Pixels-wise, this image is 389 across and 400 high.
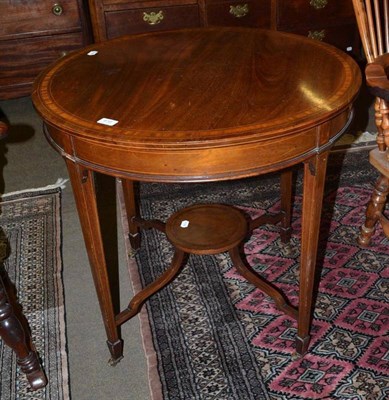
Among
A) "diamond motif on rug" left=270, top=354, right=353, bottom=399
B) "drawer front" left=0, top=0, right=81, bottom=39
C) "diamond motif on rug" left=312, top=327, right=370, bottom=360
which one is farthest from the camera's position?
"drawer front" left=0, top=0, right=81, bottom=39

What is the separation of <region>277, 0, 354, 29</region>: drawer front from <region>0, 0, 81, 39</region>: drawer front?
1.20 meters

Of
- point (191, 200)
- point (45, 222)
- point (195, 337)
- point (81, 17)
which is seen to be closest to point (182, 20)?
point (81, 17)

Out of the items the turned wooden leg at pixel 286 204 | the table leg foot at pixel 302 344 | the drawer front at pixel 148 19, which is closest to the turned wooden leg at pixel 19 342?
the table leg foot at pixel 302 344

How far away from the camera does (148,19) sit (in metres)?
2.92

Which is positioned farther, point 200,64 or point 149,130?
point 200,64

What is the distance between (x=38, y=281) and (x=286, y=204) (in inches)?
38.8

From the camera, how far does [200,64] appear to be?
5.01 feet

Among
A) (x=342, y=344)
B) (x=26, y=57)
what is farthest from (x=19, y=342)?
(x=26, y=57)

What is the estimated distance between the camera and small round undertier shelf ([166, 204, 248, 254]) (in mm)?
1677

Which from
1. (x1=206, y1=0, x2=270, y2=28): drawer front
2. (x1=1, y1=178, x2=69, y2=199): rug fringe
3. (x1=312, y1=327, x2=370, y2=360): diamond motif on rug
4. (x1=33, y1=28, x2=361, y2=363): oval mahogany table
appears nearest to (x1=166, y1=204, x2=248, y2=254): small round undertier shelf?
(x1=33, y1=28, x2=361, y2=363): oval mahogany table

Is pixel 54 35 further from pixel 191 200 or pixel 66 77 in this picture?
pixel 66 77

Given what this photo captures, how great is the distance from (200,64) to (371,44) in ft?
2.17

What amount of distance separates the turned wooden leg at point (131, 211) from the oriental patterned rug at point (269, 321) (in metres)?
0.06

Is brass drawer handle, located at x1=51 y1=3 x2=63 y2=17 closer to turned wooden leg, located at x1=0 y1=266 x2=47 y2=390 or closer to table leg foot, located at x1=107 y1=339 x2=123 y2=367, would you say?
turned wooden leg, located at x1=0 y1=266 x2=47 y2=390
